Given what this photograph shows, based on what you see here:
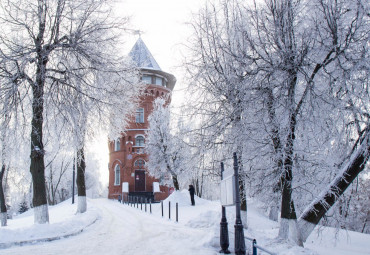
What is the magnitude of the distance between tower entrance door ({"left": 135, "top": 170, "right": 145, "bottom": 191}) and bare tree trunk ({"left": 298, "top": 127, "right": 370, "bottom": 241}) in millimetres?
33642

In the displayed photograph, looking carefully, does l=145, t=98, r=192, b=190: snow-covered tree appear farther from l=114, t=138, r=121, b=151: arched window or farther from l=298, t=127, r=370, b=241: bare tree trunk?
l=298, t=127, r=370, b=241: bare tree trunk

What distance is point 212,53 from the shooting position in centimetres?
1039

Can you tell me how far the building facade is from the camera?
41344 millimetres

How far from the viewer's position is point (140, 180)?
4181 cm

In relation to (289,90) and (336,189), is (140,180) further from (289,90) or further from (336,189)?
(289,90)

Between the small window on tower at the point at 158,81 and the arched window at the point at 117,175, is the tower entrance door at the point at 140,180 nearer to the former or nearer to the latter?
the arched window at the point at 117,175

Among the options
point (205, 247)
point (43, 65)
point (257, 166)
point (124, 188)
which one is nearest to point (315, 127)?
point (257, 166)

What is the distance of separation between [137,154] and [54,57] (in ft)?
100

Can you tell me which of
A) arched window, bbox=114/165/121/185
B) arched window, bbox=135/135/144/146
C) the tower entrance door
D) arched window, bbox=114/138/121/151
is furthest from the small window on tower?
arched window, bbox=114/165/121/185

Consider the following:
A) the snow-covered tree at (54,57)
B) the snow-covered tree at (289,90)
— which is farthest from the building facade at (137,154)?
the snow-covered tree at (289,90)

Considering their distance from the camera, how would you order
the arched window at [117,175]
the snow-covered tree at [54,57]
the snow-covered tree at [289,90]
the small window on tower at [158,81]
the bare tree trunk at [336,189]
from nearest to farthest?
the snow-covered tree at [289,90] < the bare tree trunk at [336,189] < the snow-covered tree at [54,57] < the arched window at [117,175] < the small window on tower at [158,81]

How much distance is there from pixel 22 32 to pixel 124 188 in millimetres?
30622

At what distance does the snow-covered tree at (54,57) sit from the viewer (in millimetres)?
10836

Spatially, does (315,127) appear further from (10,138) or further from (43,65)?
(10,138)
